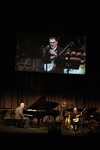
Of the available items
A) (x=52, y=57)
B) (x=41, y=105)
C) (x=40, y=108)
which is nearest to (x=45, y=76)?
(x=52, y=57)

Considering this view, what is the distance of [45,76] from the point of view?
1195cm

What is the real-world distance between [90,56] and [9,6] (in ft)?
14.8

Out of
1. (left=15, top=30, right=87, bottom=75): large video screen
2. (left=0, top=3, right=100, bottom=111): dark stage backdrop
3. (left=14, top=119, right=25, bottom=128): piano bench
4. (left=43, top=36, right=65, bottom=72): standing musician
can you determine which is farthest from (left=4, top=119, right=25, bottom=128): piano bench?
(left=43, top=36, right=65, bottom=72): standing musician

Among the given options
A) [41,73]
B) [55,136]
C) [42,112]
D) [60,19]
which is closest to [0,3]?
[60,19]

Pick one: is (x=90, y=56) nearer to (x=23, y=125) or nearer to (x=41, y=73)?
(x=41, y=73)

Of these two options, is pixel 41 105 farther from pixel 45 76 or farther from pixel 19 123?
pixel 45 76

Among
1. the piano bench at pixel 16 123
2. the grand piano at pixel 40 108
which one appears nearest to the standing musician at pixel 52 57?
the grand piano at pixel 40 108

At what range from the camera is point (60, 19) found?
36.6 ft

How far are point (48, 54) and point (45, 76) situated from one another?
4.53 feet

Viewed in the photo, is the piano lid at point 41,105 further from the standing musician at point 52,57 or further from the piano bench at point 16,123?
the standing musician at point 52,57

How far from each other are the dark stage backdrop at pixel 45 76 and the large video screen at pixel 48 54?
47cm

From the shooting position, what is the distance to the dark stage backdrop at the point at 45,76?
36.3 feet

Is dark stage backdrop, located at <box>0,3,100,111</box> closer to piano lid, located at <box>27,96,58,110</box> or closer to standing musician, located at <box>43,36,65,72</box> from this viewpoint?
standing musician, located at <box>43,36,65,72</box>

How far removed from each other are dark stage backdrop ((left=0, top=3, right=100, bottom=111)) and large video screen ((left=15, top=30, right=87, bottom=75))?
47cm
